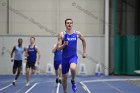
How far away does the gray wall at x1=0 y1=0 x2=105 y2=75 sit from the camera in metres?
27.5

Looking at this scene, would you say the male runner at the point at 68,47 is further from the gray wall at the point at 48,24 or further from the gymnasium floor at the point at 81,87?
the gray wall at the point at 48,24

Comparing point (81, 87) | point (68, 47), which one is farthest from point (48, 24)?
point (68, 47)

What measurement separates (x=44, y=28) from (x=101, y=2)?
13.4ft


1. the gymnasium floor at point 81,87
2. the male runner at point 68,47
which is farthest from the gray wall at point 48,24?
the male runner at point 68,47

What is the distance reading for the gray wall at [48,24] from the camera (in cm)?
2745

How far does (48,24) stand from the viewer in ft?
91.7

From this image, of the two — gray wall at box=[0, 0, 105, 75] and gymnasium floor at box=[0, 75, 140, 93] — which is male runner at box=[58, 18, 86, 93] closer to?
gymnasium floor at box=[0, 75, 140, 93]

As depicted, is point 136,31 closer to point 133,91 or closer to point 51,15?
point 51,15

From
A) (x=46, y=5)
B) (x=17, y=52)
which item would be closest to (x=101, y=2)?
(x=46, y=5)

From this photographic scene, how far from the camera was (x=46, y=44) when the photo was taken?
2748 centimetres

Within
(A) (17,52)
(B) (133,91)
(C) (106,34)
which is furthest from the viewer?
(C) (106,34)

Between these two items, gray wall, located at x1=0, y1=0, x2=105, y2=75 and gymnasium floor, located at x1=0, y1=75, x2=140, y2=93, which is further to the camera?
gray wall, located at x1=0, y1=0, x2=105, y2=75

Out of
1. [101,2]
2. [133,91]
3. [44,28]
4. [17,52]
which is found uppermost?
[101,2]

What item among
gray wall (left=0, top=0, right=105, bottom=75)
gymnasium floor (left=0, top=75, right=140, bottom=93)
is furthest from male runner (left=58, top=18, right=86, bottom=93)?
gray wall (left=0, top=0, right=105, bottom=75)
